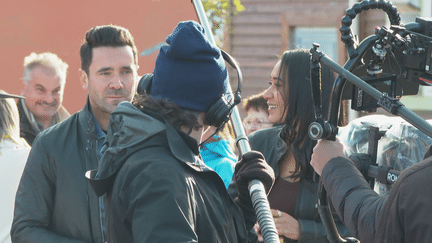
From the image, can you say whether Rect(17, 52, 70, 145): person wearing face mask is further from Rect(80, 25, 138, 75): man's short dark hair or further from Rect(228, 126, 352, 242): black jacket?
Rect(228, 126, 352, 242): black jacket

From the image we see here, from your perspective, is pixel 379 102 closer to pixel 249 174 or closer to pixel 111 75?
pixel 249 174

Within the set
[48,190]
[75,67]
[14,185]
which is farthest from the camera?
[75,67]

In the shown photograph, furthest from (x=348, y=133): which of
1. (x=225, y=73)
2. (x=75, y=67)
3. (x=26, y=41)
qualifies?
(x=26, y=41)

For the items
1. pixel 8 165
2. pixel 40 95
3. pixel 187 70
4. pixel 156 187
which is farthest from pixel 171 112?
pixel 40 95

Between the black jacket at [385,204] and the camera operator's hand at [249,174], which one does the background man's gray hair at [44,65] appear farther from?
the black jacket at [385,204]

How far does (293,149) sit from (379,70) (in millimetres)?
1219

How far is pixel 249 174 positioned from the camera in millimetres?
1802

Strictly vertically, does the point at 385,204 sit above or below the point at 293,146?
above

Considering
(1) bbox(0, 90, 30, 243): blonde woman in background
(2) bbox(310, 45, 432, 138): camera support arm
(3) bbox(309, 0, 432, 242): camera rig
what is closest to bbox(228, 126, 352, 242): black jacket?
(3) bbox(309, 0, 432, 242): camera rig

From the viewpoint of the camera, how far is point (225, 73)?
172cm

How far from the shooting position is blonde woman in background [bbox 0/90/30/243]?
9.04ft

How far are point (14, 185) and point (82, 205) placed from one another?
0.78m

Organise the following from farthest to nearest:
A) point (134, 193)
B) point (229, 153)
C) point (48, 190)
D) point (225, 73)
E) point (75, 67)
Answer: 1. point (75, 67)
2. point (229, 153)
3. point (48, 190)
4. point (225, 73)
5. point (134, 193)

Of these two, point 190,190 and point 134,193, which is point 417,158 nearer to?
point 190,190
